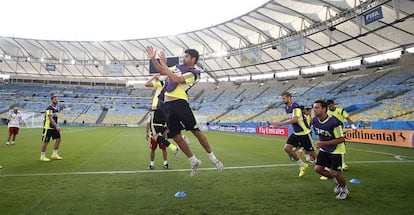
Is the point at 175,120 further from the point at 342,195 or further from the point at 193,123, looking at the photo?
the point at 342,195

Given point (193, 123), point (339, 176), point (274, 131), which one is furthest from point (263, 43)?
point (193, 123)

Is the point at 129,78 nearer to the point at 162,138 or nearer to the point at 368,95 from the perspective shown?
the point at 368,95

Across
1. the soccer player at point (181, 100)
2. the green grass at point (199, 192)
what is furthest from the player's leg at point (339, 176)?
the soccer player at point (181, 100)

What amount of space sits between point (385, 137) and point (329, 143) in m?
14.6

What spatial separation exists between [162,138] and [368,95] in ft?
112

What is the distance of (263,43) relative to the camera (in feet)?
120

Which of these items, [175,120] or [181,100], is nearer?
[181,100]

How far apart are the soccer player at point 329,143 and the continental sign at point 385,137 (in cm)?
1013

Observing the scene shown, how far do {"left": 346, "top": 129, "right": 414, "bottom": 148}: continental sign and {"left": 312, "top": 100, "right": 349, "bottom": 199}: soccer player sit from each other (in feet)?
33.2

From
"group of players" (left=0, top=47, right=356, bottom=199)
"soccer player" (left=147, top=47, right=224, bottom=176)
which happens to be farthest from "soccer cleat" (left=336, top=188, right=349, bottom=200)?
"soccer player" (left=147, top=47, right=224, bottom=176)

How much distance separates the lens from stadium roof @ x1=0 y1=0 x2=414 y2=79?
87.3ft

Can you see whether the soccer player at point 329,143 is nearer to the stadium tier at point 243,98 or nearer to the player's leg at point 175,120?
the player's leg at point 175,120

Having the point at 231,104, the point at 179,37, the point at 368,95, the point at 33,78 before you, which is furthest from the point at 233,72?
the point at 33,78

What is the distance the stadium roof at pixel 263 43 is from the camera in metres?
26.6
